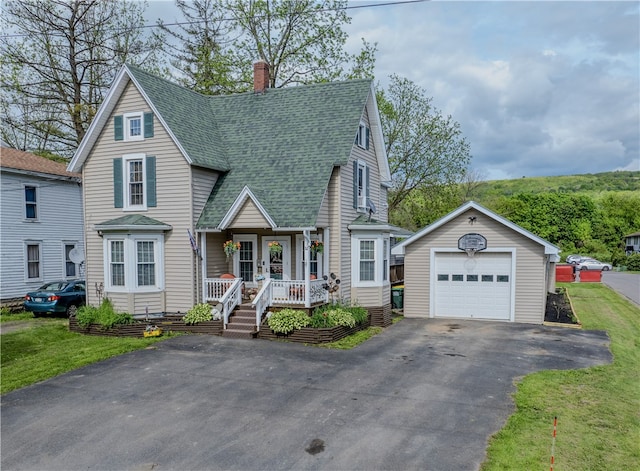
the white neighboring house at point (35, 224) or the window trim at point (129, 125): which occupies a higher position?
the window trim at point (129, 125)

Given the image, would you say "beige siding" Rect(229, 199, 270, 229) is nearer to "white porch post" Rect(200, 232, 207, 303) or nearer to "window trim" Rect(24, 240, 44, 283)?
"white porch post" Rect(200, 232, 207, 303)

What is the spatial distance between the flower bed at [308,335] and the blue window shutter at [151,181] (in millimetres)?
6570

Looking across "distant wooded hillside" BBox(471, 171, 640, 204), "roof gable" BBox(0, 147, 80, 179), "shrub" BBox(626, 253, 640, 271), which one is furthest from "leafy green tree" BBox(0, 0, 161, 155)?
"distant wooded hillside" BBox(471, 171, 640, 204)

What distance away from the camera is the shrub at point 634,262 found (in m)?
51.0

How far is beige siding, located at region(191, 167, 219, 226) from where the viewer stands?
675 inches

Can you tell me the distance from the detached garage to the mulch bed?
0.91 m

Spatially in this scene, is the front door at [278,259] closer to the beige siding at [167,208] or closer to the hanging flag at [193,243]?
the hanging flag at [193,243]

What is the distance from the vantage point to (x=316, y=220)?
625 inches

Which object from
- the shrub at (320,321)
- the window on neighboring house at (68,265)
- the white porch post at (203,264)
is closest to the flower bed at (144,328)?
the white porch post at (203,264)

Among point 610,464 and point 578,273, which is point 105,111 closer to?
point 610,464

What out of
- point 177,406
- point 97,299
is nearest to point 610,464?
point 177,406

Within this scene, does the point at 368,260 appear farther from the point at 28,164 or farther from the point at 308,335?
the point at 28,164

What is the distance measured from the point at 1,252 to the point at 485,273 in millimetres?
22149

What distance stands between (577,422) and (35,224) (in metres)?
24.5
